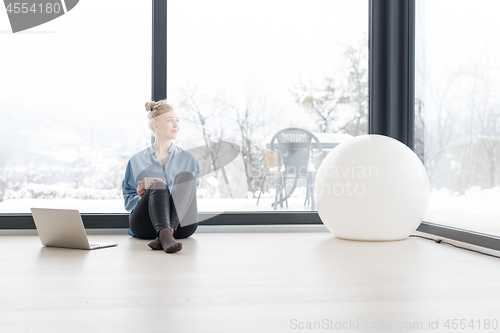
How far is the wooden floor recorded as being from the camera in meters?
1.27

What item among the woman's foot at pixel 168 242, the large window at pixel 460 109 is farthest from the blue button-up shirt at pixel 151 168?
the large window at pixel 460 109

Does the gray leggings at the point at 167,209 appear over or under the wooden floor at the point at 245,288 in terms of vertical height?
over

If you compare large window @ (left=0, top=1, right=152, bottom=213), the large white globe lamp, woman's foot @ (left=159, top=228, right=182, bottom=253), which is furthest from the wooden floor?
large window @ (left=0, top=1, right=152, bottom=213)

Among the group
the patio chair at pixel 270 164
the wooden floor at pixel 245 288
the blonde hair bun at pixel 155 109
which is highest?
the blonde hair bun at pixel 155 109

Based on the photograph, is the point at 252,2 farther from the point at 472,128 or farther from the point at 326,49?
the point at 472,128

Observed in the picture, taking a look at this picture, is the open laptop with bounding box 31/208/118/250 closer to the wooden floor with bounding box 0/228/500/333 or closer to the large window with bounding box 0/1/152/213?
the wooden floor with bounding box 0/228/500/333

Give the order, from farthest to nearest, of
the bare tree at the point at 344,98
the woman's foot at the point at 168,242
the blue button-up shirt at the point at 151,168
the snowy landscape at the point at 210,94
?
the bare tree at the point at 344,98, the snowy landscape at the point at 210,94, the blue button-up shirt at the point at 151,168, the woman's foot at the point at 168,242

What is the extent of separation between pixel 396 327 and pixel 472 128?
6.13 feet

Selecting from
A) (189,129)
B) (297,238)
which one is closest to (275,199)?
(297,238)

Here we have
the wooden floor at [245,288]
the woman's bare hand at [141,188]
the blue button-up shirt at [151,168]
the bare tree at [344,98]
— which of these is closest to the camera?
the wooden floor at [245,288]

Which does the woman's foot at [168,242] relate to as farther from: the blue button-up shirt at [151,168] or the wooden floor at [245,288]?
the blue button-up shirt at [151,168]

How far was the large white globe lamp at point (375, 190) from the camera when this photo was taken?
2.72 metres

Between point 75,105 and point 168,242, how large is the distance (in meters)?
1.52

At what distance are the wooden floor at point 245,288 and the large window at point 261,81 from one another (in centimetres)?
99
